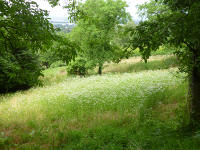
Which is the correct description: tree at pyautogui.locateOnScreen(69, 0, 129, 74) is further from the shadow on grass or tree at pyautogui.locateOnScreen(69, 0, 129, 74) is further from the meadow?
the meadow

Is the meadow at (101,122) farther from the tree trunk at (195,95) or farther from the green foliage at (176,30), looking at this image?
the green foliage at (176,30)

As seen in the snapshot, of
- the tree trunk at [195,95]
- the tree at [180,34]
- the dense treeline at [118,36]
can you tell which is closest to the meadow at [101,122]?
the tree trunk at [195,95]

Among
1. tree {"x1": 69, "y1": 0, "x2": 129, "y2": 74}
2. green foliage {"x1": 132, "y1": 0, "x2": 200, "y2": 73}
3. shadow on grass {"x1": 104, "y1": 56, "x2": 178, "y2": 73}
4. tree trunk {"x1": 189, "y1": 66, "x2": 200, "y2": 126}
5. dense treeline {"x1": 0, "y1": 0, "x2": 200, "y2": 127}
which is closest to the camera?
green foliage {"x1": 132, "y1": 0, "x2": 200, "y2": 73}

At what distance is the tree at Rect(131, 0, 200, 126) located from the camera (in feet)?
10.8

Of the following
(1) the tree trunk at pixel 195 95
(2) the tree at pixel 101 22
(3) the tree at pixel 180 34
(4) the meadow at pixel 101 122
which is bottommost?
(4) the meadow at pixel 101 122

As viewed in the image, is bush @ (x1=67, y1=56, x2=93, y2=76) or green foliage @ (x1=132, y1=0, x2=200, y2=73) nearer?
green foliage @ (x1=132, y1=0, x2=200, y2=73)

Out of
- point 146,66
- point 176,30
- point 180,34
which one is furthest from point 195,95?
point 146,66

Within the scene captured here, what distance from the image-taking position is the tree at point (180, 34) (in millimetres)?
3285

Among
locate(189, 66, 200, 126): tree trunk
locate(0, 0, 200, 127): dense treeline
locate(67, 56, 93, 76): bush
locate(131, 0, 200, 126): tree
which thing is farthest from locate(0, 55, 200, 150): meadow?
locate(67, 56, 93, 76): bush

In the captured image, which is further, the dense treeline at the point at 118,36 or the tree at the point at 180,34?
the dense treeline at the point at 118,36

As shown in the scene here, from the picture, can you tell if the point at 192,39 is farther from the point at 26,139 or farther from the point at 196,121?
the point at 26,139

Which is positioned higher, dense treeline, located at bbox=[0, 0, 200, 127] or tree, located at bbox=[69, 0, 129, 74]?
tree, located at bbox=[69, 0, 129, 74]

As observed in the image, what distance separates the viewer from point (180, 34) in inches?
136

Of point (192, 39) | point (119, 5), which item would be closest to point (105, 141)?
point (192, 39)
